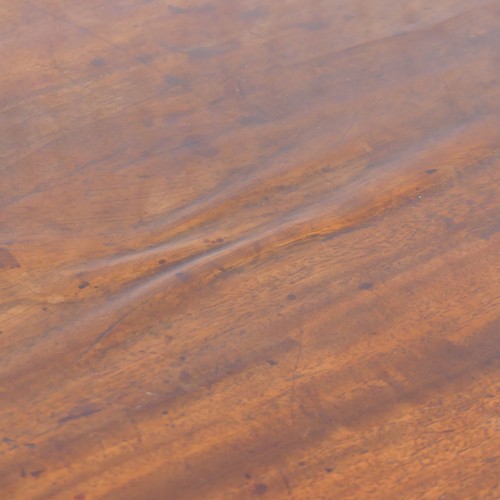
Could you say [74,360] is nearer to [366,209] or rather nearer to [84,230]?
[84,230]

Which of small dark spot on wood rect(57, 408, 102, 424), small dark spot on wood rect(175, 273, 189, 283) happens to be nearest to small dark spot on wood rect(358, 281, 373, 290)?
small dark spot on wood rect(175, 273, 189, 283)

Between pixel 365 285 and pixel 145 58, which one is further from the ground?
pixel 145 58

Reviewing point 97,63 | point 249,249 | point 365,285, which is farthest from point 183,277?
point 97,63

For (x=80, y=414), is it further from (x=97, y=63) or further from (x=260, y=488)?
(x=97, y=63)

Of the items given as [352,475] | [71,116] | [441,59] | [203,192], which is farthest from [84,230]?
[441,59]

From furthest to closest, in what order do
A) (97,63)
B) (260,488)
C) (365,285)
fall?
(97,63) < (365,285) < (260,488)

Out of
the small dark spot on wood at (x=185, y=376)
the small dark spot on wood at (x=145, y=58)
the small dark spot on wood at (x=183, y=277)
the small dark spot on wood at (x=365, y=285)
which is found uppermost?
the small dark spot on wood at (x=145, y=58)

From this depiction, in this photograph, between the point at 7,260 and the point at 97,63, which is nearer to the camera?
the point at 7,260

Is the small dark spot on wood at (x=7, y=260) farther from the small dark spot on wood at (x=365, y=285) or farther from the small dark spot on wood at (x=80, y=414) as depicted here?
the small dark spot on wood at (x=365, y=285)

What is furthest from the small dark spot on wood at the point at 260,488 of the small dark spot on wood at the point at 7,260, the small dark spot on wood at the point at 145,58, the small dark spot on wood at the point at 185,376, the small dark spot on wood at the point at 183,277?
the small dark spot on wood at the point at 145,58
